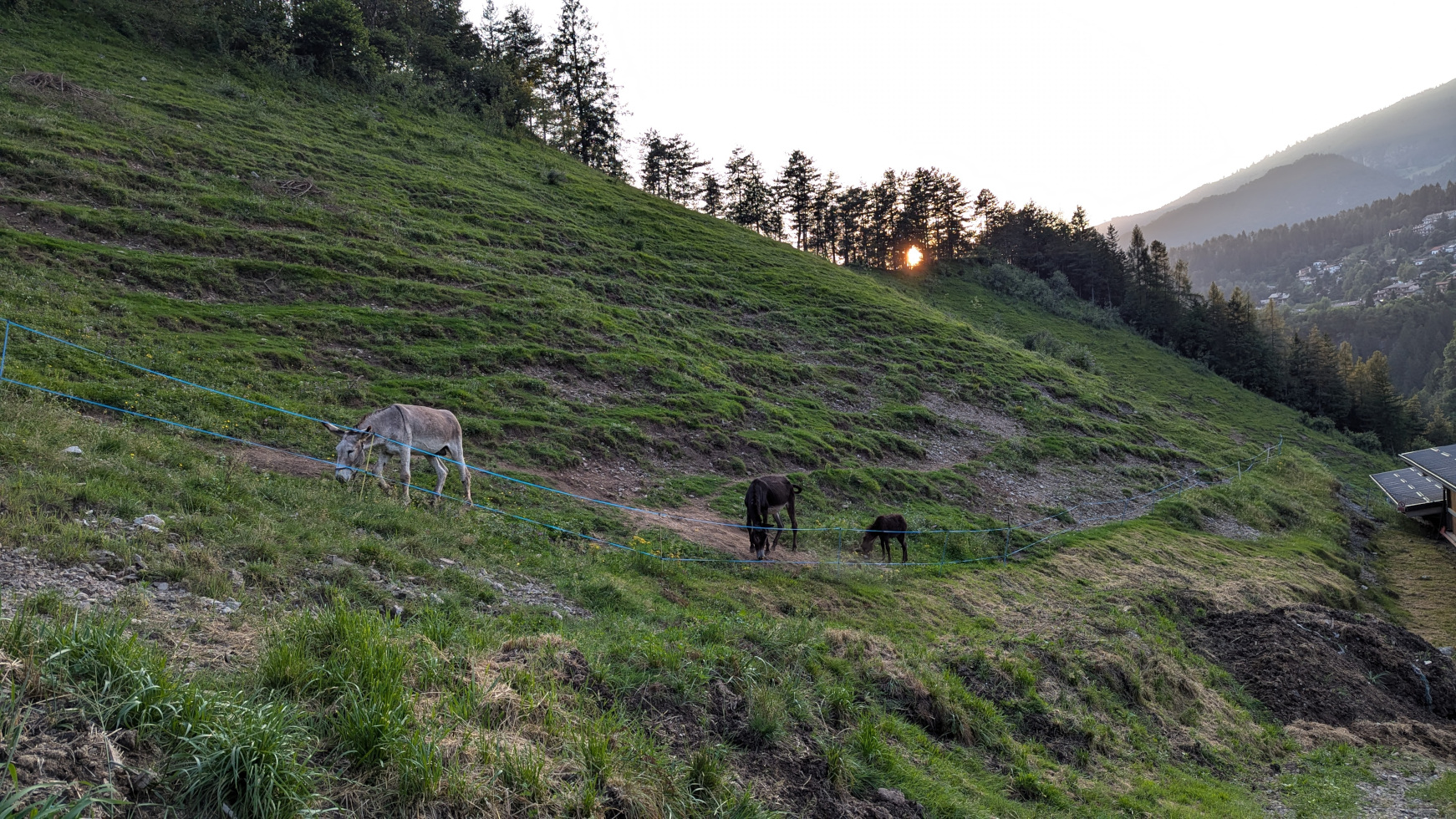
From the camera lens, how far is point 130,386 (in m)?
13.1

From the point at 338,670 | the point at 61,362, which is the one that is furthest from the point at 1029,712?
the point at 61,362

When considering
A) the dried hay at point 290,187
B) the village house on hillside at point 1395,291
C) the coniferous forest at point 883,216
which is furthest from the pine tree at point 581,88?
the village house on hillside at point 1395,291

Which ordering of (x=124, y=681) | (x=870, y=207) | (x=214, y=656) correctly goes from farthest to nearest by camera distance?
(x=870, y=207) < (x=214, y=656) < (x=124, y=681)

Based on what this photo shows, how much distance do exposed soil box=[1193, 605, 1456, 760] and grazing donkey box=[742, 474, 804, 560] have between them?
944 centimetres

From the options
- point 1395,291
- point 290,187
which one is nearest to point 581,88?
point 290,187

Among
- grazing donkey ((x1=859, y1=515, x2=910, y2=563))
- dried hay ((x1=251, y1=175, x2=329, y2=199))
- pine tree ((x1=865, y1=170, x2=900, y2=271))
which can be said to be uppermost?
pine tree ((x1=865, y1=170, x2=900, y2=271))

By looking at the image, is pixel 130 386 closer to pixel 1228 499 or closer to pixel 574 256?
pixel 574 256

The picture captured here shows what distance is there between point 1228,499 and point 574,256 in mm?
33680

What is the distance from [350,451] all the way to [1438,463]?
49.5 metres

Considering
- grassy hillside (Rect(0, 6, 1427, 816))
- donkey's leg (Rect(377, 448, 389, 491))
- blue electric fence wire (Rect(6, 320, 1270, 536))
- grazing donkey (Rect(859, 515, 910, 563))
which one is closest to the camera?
grassy hillside (Rect(0, 6, 1427, 816))

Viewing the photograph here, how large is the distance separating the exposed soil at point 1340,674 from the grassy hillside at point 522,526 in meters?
0.73

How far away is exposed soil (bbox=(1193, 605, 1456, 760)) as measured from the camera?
1241 centimetres

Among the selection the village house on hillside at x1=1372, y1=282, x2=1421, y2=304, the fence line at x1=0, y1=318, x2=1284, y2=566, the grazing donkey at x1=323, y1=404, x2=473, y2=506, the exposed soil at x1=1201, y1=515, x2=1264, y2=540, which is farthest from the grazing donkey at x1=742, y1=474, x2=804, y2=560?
the village house on hillside at x1=1372, y1=282, x2=1421, y2=304

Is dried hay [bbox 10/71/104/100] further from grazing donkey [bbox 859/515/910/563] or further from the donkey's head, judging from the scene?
grazing donkey [bbox 859/515/910/563]
